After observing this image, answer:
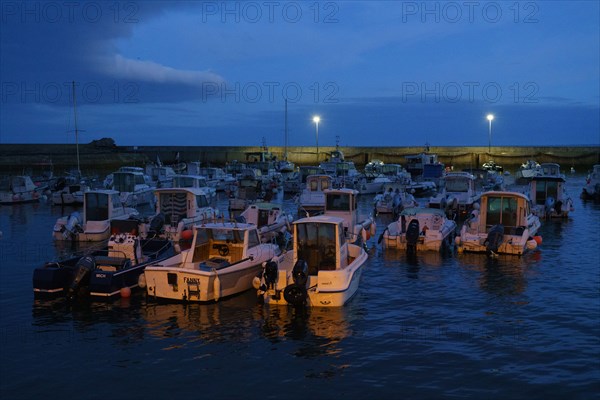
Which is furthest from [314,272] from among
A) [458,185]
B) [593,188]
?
[593,188]

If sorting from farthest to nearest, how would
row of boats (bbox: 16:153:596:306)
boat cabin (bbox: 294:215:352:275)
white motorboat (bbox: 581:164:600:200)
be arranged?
1. white motorboat (bbox: 581:164:600:200)
2. boat cabin (bbox: 294:215:352:275)
3. row of boats (bbox: 16:153:596:306)

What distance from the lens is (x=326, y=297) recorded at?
52.3 ft

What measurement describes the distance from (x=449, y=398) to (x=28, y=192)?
1581 inches

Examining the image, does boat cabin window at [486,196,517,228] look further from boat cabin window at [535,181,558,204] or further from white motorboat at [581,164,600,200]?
white motorboat at [581,164,600,200]

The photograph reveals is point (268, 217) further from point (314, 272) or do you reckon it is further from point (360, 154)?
point (360, 154)

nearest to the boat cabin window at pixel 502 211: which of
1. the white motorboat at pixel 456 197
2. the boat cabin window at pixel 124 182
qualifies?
the white motorboat at pixel 456 197

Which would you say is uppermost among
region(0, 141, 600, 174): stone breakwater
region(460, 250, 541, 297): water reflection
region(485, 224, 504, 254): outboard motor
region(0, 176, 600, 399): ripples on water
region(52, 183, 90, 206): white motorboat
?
region(0, 141, 600, 174): stone breakwater

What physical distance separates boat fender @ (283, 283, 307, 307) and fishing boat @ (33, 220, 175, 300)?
4.73 m

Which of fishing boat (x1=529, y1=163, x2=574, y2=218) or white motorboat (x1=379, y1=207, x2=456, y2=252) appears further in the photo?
fishing boat (x1=529, y1=163, x2=574, y2=218)

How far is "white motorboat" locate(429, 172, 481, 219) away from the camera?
35.7 m

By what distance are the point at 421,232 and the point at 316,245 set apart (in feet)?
30.1

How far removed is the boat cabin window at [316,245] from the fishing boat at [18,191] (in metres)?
32.6

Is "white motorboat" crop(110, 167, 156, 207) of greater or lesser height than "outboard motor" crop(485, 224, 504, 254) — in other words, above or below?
above

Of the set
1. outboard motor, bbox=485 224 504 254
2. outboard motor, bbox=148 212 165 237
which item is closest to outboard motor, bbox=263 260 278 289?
outboard motor, bbox=148 212 165 237
